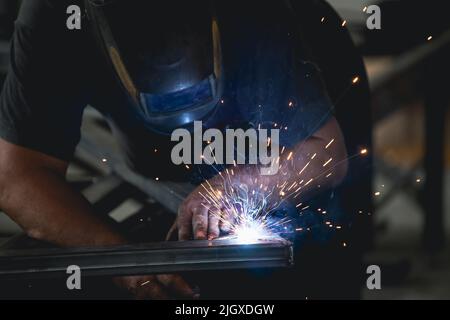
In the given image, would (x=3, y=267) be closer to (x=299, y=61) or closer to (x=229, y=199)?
(x=229, y=199)

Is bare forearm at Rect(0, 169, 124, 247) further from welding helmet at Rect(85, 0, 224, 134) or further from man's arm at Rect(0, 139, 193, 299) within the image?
welding helmet at Rect(85, 0, 224, 134)

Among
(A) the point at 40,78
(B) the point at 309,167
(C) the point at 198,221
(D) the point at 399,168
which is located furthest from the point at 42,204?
(D) the point at 399,168

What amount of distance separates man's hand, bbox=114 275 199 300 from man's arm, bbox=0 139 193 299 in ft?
0.38

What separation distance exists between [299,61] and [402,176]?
225 cm

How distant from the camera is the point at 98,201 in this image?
2.08 m

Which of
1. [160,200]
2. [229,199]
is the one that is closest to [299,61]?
[229,199]

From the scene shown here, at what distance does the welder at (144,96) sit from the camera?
143 centimetres

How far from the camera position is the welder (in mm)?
1426

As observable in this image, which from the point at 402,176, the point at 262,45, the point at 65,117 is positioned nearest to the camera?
the point at 262,45

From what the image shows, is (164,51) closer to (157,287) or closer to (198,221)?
(198,221)

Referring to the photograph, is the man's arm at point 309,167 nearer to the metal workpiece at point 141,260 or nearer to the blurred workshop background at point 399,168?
the metal workpiece at point 141,260

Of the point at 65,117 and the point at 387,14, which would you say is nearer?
the point at 65,117

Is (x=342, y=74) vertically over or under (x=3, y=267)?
over
